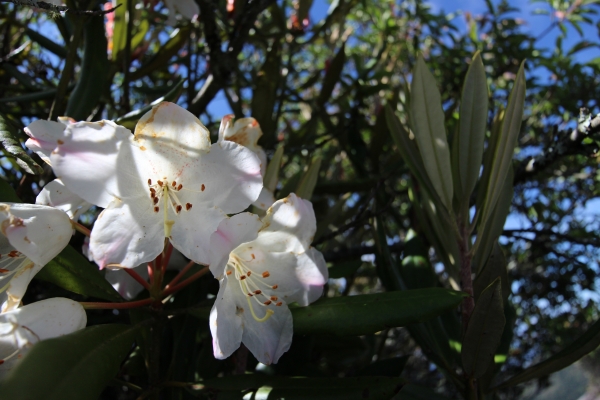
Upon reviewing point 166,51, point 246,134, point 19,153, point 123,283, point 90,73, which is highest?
point 166,51

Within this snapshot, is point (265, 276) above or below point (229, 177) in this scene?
below

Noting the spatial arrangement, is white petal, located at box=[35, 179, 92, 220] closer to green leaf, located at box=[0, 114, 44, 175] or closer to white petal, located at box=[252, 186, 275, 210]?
green leaf, located at box=[0, 114, 44, 175]

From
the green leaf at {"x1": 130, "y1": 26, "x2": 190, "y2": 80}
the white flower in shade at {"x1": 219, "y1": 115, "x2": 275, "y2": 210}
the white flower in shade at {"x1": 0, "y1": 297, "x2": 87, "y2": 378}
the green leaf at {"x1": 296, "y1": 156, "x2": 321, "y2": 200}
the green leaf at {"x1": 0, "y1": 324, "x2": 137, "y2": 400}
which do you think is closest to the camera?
the green leaf at {"x1": 0, "y1": 324, "x2": 137, "y2": 400}

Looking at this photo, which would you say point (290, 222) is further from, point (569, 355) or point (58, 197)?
point (569, 355)

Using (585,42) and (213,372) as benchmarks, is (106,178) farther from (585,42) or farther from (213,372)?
(585,42)

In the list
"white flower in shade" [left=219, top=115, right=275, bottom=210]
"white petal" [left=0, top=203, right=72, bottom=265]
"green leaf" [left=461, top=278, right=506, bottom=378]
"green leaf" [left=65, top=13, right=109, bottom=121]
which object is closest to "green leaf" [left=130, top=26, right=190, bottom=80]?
"green leaf" [left=65, top=13, right=109, bottom=121]

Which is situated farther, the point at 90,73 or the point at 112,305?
the point at 90,73

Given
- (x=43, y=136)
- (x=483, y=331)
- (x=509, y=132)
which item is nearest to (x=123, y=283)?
(x=43, y=136)
